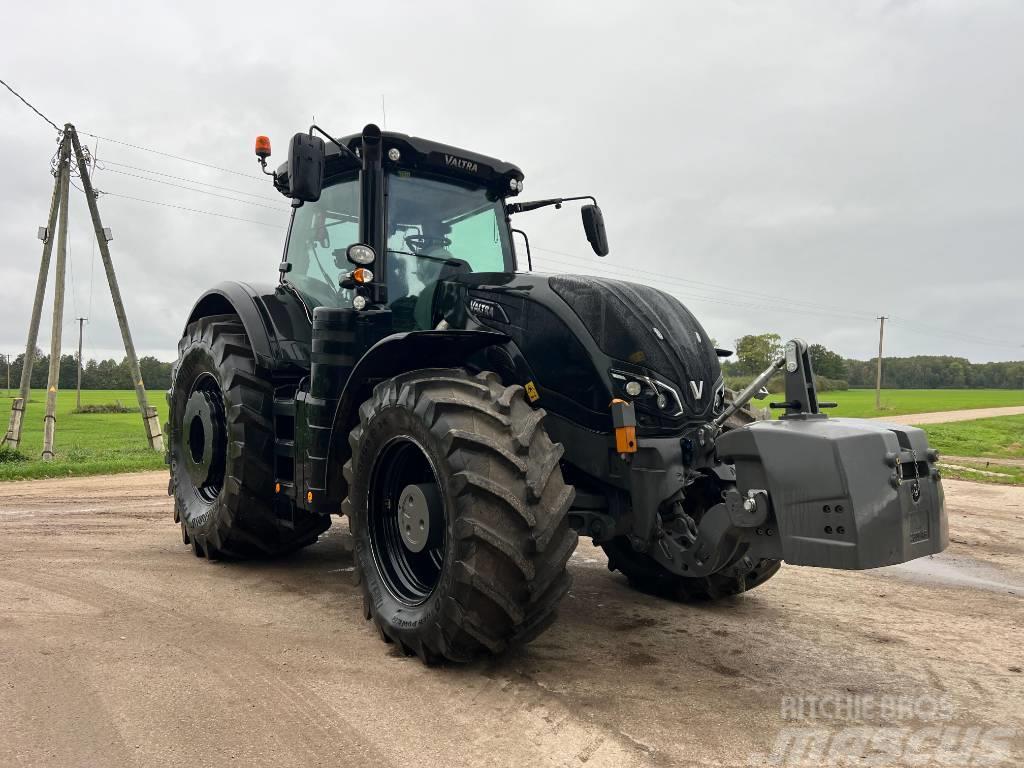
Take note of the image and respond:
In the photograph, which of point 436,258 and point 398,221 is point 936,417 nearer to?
point 436,258

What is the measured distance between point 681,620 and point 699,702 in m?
1.25

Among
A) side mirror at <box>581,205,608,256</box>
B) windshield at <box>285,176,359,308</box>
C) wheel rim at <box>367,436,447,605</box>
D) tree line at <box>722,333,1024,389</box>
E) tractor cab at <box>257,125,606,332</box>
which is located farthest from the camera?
tree line at <box>722,333,1024,389</box>

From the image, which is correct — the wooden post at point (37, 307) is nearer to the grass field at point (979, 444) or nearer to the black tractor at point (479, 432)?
the black tractor at point (479, 432)

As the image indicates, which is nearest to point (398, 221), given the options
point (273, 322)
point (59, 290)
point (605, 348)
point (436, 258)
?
point (436, 258)

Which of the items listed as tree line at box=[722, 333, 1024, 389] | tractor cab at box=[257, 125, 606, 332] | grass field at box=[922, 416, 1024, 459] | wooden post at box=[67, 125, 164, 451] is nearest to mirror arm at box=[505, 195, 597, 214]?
tractor cab at box=[257, 125, 606, 332]

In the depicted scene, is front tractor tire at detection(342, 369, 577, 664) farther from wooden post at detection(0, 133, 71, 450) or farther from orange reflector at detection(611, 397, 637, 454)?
wooden post at detection(0, 133, 71, 450)

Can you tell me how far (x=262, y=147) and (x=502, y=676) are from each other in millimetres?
3705

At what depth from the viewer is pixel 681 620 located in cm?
451

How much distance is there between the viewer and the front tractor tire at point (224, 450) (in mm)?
5254

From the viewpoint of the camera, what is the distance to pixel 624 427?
3.62 meters

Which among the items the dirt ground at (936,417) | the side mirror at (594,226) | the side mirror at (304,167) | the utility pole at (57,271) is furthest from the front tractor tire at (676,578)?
the dirt ground at (936,417)

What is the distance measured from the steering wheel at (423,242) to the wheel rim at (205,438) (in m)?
1.91

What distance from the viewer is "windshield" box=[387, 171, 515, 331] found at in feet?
15.9

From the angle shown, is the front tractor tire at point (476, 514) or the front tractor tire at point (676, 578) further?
the front tractor tire at point (676, 578)
